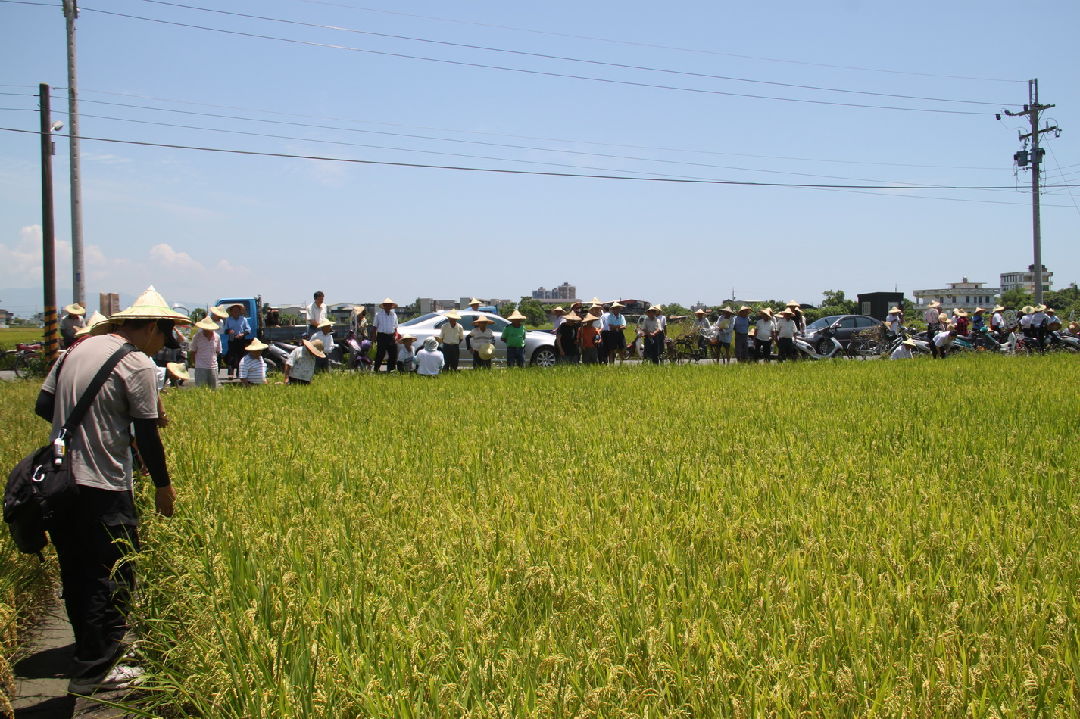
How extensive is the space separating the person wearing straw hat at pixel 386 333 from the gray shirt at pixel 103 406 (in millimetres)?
14123

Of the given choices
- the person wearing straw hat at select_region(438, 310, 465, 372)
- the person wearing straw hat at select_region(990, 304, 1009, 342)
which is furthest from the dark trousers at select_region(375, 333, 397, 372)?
the person wearing straw hat at select_region(990, 304, 1009, 342)

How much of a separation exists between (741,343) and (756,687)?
20.6m

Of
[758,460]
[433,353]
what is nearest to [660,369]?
[433,353]

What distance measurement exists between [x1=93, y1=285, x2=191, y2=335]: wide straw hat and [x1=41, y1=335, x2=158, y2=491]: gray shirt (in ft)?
0.60

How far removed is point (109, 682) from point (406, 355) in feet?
47.5

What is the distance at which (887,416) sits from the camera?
909 centimetres

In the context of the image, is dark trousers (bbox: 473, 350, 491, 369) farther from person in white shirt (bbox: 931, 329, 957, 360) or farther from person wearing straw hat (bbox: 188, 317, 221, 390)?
person in white shirt (bbox: 931, 329, 957, 360)

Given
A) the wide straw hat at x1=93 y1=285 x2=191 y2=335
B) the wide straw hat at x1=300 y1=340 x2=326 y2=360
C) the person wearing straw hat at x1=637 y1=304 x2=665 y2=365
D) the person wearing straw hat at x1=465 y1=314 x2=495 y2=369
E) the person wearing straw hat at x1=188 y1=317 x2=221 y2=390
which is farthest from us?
the person wearing straw hat at x1=637 y1=304 x2=665 y2=365

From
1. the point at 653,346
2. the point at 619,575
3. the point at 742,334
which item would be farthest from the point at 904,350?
the point at 619,575

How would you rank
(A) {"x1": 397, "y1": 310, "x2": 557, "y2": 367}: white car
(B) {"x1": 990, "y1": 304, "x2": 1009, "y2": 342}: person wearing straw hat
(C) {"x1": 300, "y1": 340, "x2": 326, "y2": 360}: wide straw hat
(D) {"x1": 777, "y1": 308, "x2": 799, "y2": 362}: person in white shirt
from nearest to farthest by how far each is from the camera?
1. (C) {"x1": 300, "y1": 340, "x2": 326, "y2": 360}: wide straw hat
2. (A) {"x1": 397, "y1": 310, "x2": 557, "y2": 367}: white car
3. (D) {"x1": 777, "y1": 308, "x2": 799, "y2": 362}: person in white shirt
4. (B) {"x1": 990, "y1": 304, "x2": 1009, "y2": 342}: person wearing straw hat

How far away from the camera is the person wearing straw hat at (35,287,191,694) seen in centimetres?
413

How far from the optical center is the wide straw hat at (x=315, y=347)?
1437 cm

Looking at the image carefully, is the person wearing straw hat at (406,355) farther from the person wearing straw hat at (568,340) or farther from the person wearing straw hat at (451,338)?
the person wearing straw hat at (568,340)

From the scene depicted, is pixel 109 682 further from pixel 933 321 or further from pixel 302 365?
pixel 933 321
